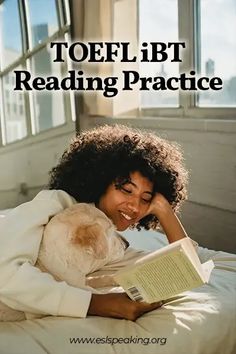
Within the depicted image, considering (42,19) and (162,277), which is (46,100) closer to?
(42,19)

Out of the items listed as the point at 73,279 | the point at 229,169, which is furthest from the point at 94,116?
the point at 73,279

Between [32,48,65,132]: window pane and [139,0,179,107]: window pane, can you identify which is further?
[32,48,65,132]: window pane

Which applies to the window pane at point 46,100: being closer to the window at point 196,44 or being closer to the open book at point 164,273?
the window at point 196,44

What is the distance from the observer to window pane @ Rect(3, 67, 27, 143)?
3584 millimetres

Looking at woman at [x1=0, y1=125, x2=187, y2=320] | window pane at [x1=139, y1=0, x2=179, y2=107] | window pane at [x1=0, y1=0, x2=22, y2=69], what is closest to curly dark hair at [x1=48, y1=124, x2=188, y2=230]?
woman at [x1=0, y1=125, x2=187, y2=320]

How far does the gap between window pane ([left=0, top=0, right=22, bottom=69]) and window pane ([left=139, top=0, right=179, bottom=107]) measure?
1047 mm

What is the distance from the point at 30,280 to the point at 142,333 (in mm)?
246

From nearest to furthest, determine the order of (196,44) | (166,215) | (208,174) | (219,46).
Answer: (166,215) < (208,174) < (219,46) < (196,44)

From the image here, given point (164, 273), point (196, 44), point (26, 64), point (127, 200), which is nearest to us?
point (164, 273)

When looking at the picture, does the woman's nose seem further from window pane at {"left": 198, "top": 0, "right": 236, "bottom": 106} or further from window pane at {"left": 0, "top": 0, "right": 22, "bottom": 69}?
window pane at {"left": 0, "top": 0, "right": 22, "bottom": 69}

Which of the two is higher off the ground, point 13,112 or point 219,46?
point 219,46

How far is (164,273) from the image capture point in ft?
3.35

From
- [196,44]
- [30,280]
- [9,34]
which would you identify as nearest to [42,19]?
[9,34]

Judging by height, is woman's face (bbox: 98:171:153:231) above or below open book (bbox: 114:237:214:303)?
above
